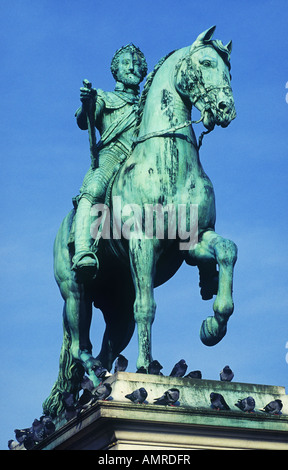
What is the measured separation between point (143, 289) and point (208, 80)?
264 cm

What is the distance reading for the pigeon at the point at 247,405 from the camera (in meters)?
15.5

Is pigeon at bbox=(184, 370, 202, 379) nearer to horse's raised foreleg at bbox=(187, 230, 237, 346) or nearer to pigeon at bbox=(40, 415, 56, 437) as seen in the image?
horse's raised foreleg at bbox=(187, 230, 237, 346)

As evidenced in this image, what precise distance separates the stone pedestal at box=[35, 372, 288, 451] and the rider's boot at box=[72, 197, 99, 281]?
1.95 metres

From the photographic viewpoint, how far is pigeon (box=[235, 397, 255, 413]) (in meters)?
15.5

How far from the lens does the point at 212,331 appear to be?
16.1 m

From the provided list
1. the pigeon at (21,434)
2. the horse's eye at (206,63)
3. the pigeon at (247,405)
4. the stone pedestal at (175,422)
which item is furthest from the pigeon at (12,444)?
the horse's eye at (206,63)

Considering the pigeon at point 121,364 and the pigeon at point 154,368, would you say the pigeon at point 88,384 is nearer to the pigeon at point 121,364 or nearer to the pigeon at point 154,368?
the pigeon at point 121,364

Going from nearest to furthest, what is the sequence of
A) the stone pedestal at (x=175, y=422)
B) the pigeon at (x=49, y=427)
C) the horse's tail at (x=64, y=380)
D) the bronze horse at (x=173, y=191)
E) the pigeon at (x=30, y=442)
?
the stone pedestal at (x=175, y=422) → the bronze horse at (x=173, y=191) → the pigeon at (x=49, y=427) → the pigeon at (x=30, y=442) → the horse's tail at (x=64, y=380)

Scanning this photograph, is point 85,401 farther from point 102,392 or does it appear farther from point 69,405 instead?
point 69,405

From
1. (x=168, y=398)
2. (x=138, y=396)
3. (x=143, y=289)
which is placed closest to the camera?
(x=138, y=396)

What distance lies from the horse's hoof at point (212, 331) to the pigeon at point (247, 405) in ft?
2.98

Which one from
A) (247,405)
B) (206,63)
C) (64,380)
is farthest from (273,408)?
(206,63)

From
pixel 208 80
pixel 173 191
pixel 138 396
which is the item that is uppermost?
pixel 208 80

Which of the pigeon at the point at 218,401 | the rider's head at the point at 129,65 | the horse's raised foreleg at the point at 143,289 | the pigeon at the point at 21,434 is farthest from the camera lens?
the rider's head at the point at 129,65
